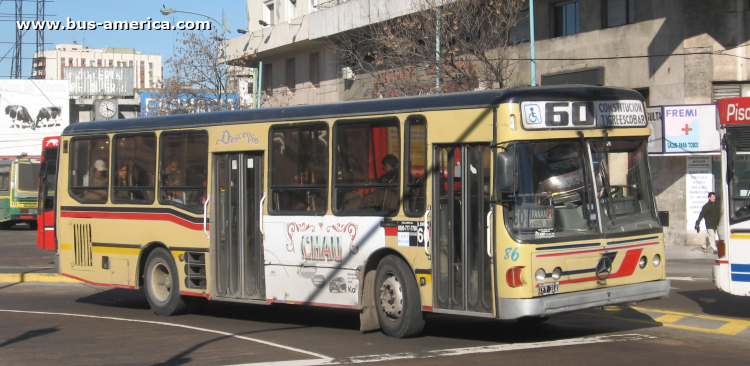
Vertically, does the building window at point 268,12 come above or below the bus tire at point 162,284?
above

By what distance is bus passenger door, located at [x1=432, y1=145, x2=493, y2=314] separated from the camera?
Result: 9.04 meters

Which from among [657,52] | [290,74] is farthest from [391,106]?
[290,74]

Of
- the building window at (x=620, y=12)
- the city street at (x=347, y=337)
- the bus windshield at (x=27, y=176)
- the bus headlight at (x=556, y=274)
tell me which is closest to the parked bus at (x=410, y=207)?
the bus headlight at (x=556, y=274)

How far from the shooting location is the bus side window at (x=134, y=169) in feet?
42.9

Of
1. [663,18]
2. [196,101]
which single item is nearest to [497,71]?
[663,18]

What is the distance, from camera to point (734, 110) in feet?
35.6

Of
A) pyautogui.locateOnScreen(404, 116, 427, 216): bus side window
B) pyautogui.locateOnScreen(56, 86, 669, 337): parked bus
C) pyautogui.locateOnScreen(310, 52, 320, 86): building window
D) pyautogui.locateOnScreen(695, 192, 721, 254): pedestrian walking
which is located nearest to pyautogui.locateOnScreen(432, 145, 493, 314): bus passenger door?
pyautogui.locateOnScreen(56, 86, 669, 337): parked bus

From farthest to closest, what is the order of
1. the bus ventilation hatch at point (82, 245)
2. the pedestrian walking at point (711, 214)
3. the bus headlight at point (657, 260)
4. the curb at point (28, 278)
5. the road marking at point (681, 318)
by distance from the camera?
the pedestrian walking at point (711, 214) → the curb at point (28, 278) → the bus ventilation hatch at point (82, 245) → the road marking at point (681, 318) → the bus headlight at point (657, 260)

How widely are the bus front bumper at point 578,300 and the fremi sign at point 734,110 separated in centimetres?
275

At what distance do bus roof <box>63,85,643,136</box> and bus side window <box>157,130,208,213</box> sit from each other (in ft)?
0.69

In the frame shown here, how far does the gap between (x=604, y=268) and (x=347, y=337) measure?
328 cm

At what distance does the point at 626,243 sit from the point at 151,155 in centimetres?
751

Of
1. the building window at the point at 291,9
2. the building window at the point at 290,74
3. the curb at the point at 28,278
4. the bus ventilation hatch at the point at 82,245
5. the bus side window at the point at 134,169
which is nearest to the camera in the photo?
the bus side window at the point at 134,169

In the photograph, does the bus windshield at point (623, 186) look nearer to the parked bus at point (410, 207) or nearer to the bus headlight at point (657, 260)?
the parked bus at point (410, 207)
